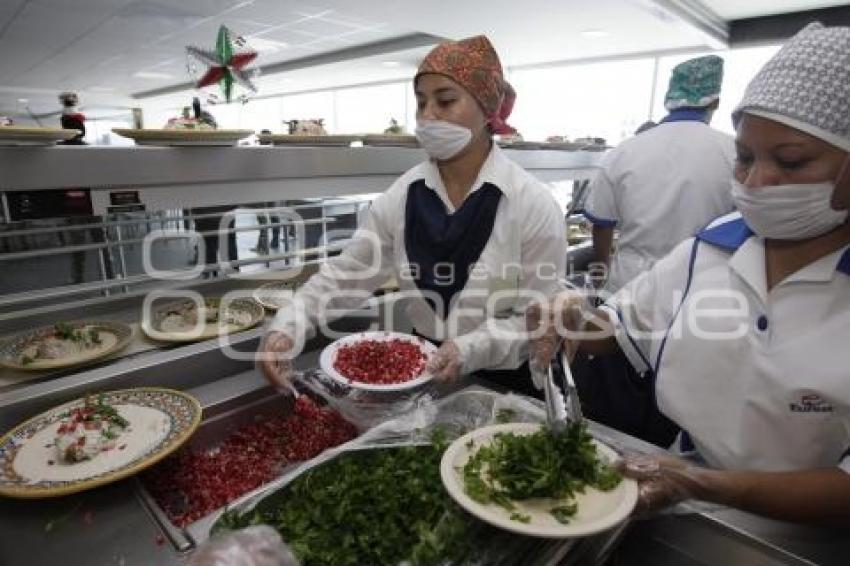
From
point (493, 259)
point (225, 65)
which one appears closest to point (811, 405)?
point (493, 259)

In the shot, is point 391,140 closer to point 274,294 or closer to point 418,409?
point 274,294

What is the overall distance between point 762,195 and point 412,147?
1.38 metres

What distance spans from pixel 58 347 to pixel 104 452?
1.55ft

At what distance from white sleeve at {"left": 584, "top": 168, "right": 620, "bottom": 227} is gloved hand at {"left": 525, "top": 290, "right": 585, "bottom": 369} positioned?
1.56 metres

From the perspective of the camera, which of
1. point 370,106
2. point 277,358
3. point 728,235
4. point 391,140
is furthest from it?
point 370,106

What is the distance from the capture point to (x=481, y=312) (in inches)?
56.9

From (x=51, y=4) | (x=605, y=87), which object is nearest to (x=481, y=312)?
(x=51, y=4)

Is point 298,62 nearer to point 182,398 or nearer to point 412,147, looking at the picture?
point 412,147

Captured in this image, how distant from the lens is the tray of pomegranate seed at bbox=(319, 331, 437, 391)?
3.77 feet

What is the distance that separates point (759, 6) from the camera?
5051 mm

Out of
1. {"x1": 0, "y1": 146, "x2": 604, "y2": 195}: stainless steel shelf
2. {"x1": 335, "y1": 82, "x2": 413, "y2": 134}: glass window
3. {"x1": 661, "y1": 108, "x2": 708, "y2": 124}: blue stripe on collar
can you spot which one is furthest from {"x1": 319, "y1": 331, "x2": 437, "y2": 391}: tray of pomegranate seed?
{"x1": 335, "y1": 82, "x2": 413, "y2": 134}: glass window

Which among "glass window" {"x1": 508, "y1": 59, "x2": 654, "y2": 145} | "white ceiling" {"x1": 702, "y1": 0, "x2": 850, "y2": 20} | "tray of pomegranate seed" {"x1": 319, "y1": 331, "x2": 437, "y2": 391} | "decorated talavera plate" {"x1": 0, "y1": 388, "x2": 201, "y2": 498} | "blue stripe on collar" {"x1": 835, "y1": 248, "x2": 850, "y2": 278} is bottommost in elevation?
"decorated talavera plate" {"x1": 0, "y1": 388, "x2": 201, "y2": 498}

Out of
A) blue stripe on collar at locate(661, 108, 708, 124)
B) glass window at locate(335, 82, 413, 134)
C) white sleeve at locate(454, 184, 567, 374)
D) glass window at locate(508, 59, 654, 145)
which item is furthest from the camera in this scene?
glass window at locate(335, 82, 413, 134)

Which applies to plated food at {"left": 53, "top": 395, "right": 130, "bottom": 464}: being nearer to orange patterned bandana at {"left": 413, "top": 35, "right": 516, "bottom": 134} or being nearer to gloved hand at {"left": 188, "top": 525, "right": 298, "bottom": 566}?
gloved hand at {"left": 188, "top": 525, "right": 298, "bottom": 566}
